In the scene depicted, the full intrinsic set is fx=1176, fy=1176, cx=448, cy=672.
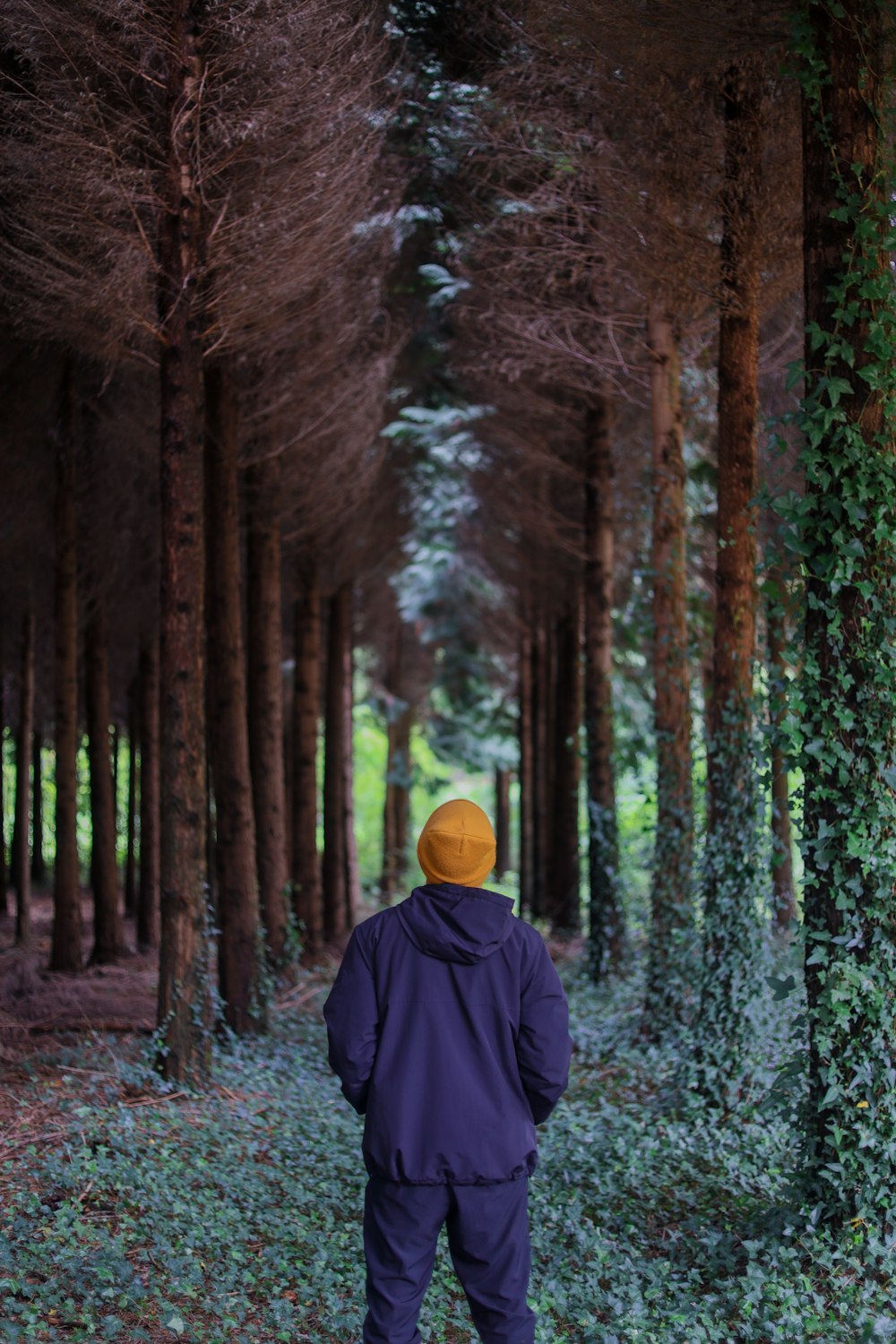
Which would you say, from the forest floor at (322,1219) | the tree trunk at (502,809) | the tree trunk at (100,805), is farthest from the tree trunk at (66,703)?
the tree trunk at (502,809)

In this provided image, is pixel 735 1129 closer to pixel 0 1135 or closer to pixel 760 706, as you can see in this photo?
pixel 760 706

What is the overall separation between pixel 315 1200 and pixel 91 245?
6041 mm

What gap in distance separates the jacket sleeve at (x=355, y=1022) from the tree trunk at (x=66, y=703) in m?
9.39

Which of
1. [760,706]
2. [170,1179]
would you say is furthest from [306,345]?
[170,1179]

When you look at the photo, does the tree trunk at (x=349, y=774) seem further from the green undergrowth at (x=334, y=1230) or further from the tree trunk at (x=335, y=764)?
the green undergrowth at (x=334, y=1230)

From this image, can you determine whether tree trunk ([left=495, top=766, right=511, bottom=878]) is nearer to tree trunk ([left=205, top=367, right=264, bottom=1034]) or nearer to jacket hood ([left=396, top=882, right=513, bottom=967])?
tree trunk ([left=205, top=367, right=264, bottom=1034])

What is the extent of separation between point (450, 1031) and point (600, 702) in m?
9.69

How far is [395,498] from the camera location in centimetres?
1845

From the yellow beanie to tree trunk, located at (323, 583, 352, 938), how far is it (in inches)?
558

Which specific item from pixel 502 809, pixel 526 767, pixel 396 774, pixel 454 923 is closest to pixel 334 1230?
pixel 454 923

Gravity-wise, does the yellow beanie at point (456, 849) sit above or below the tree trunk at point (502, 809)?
above

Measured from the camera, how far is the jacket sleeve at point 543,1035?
11.9ft

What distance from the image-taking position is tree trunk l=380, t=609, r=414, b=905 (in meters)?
25.2

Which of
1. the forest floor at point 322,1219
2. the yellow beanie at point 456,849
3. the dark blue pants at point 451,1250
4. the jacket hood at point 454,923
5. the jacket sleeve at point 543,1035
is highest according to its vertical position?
the yellow beanie at point 456,849
